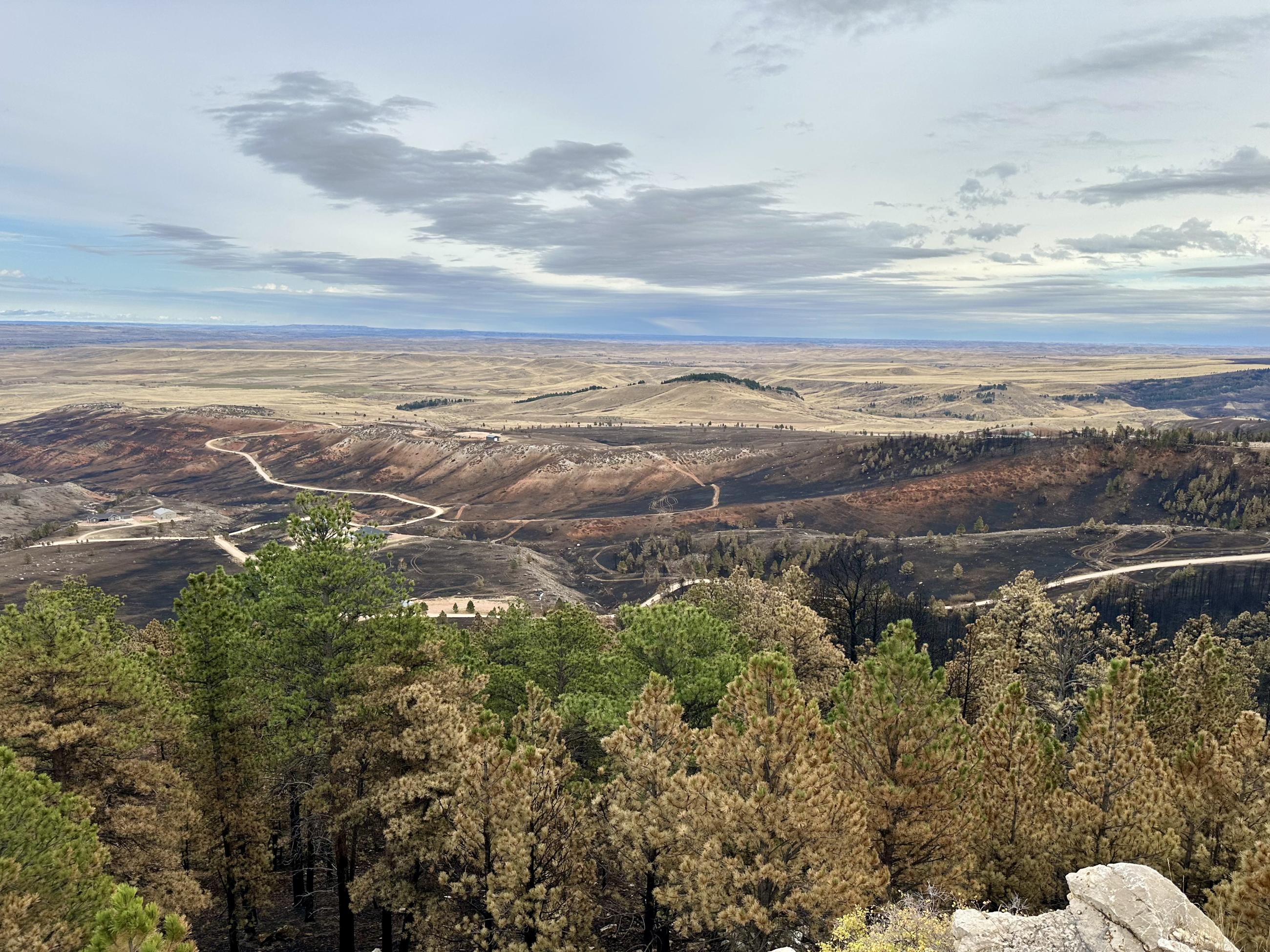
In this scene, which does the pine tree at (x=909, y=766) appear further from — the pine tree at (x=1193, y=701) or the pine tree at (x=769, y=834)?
the pine tree at (x=1193, y=701)

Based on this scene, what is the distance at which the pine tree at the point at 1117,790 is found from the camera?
691 inches

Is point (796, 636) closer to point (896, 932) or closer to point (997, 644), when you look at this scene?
point (997, 644)

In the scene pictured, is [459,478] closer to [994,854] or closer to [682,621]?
[682,621]

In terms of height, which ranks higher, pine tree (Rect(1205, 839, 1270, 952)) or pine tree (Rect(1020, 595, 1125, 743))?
pine tree (Rect(1205, 839, 1270, 952))

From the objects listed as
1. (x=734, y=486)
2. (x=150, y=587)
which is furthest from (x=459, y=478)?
(x=150, y=587)

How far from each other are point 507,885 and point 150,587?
6933 centimetres

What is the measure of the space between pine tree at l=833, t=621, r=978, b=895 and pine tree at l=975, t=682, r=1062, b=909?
21.1 inches

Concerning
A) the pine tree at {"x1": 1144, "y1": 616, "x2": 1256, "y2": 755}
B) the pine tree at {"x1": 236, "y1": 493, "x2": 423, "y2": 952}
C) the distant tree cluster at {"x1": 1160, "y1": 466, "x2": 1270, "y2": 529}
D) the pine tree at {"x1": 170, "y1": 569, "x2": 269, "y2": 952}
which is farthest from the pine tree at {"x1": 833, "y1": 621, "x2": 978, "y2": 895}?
the distant tree cluster at {"x1": 1160, "y1": 466, "x2": 1270, "y2": 529}

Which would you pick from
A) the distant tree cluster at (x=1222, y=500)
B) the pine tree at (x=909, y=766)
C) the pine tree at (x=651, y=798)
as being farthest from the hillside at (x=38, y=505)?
the distant tree cluster at (x=1222, y=500)

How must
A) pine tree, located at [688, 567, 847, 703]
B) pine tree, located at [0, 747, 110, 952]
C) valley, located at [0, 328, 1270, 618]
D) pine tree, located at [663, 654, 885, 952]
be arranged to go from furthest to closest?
valley, located at [0, 328, 1270, 618]
pine tree, located at [688, 567, 847, 703]
pine tree, located at [663, 654, 885, 952]
pine tree, located at [0, 747, 110, 952]

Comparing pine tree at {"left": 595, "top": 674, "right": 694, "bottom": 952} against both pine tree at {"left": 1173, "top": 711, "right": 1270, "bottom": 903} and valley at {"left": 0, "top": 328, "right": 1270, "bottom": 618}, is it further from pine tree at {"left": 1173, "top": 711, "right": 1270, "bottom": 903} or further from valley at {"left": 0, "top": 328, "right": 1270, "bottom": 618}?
valley at {"left": 0, "top": 328, "right": 1270, "bottom": 618}

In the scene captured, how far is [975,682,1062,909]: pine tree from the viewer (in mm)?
18281

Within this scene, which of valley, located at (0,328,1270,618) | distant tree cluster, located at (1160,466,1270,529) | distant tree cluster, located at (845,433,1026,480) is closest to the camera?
valley, located at (0,328,1270,618)

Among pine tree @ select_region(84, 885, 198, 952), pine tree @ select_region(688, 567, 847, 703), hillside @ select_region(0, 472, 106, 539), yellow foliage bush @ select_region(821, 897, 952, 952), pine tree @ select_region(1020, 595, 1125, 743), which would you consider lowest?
hillside @ select_region(0, 472, 106, 539)
